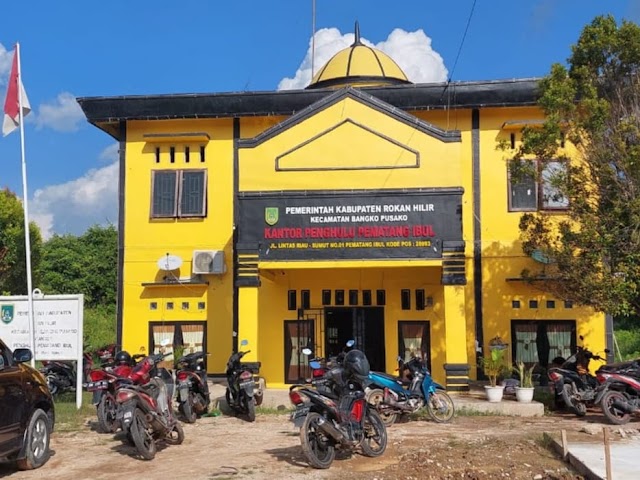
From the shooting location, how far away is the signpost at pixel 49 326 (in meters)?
12.2

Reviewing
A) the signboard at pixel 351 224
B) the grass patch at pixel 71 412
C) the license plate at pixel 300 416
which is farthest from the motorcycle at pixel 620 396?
the grass patch at pixel 71 412

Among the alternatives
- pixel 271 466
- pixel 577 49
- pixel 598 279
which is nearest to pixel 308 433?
pixel 271 466

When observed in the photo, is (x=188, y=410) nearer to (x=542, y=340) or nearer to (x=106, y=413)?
(x=106, y=413)

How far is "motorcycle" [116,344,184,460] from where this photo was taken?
829cm

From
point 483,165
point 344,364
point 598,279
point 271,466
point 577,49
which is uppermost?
point 577,49

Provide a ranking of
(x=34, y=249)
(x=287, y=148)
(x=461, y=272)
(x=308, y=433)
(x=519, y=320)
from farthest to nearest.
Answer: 1. (x=34, y=249)
2. (x=519, y=320)
3. (x=287, y=148)
4. (x=461, y=272)
5. (x=308, y=433)

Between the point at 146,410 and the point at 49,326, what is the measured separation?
4.69 meters

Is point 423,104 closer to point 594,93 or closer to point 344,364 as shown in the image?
point 594,93

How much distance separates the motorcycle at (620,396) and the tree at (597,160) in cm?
115

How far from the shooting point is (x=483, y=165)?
639 inches

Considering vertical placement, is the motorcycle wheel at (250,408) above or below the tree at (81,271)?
below

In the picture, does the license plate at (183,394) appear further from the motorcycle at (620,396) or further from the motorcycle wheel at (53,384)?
the motorcycle at (620,396)

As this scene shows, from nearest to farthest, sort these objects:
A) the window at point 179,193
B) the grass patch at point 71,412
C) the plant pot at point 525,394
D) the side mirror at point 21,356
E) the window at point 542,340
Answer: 1. the side mirror at point 21,356
2. the grass patch at point 71,412
3. the plant pot at point 525,394
4. the window at point 542,340
5. the window at point 179,193

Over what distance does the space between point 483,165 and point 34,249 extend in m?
17.5
